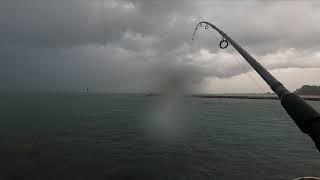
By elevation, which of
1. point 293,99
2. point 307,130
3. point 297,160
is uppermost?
point 293,99

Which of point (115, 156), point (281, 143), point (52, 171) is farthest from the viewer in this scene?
point (281, 143)

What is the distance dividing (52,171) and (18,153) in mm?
10476

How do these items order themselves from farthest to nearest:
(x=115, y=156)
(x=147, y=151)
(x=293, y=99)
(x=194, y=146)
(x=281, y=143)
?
(x=281, y=143)
(x=194, y=146)
(x=147, y=151)
(x=115, y=156)
(x=293, y=99)

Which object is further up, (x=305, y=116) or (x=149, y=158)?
(x=305, y=116)

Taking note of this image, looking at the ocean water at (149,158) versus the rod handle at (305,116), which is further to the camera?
the ocean water at (149,158)

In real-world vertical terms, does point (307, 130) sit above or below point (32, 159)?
above

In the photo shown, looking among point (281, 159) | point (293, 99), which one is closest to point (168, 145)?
point (281, 159)

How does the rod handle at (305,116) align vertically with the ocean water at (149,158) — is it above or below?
above

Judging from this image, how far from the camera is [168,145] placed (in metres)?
44.3

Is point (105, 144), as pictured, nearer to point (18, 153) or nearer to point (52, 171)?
point (18, 153)

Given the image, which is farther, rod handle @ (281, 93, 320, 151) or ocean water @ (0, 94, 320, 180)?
ocean water @ (0, 94, 320, 180)

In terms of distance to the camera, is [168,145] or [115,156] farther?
[168,145]

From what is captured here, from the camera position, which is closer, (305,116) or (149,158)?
(305,116)

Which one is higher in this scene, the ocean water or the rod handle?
the rod handle
